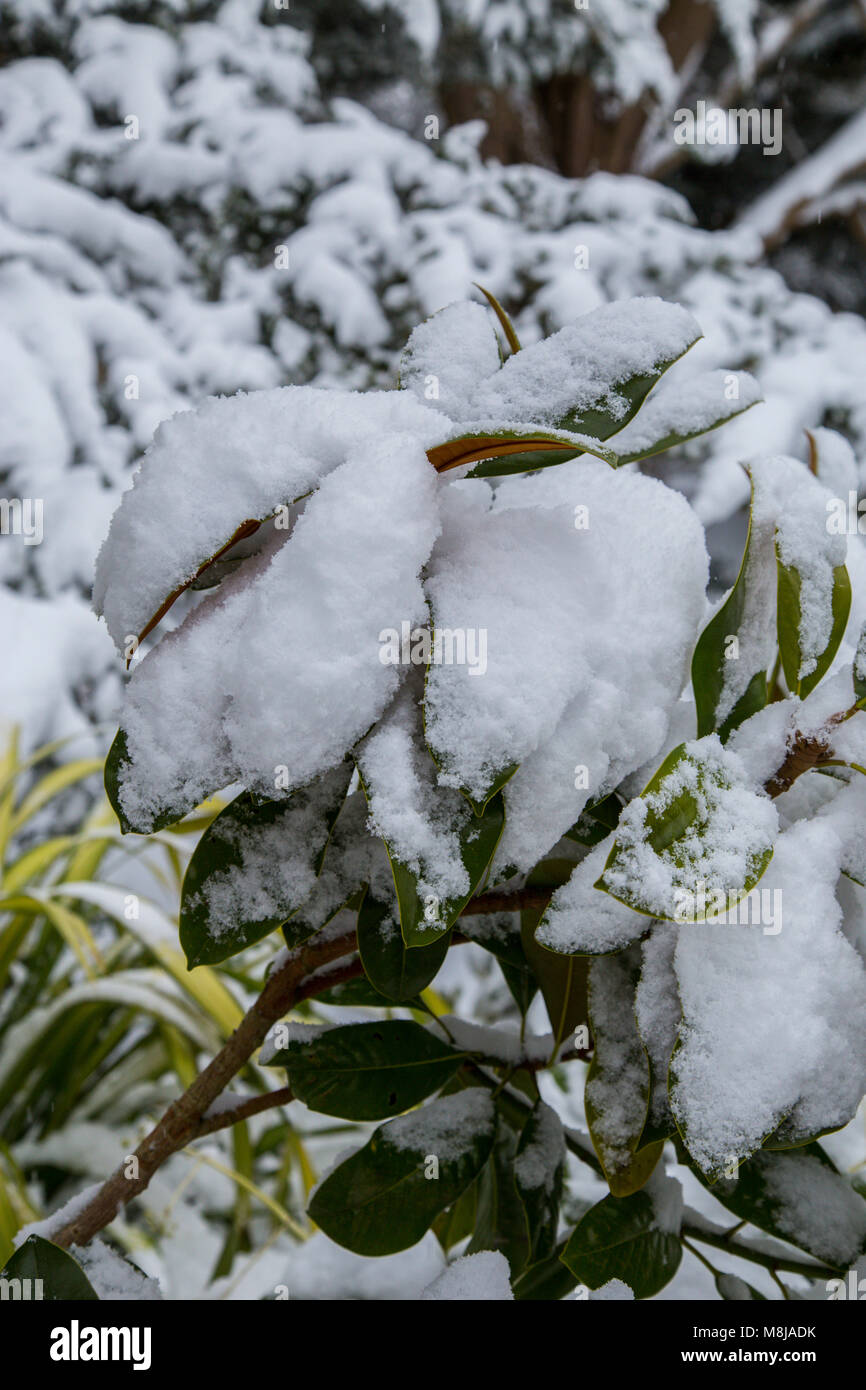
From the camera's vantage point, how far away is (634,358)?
280 mm

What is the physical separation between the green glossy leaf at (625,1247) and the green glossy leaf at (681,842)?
0.45 feet

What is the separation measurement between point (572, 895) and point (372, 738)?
7 cm

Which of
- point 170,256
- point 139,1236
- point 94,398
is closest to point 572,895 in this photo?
point 139,1236

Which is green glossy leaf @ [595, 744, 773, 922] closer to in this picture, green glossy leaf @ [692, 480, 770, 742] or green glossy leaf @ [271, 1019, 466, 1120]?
green glossy leaf @ [692, 480, 770, 742]

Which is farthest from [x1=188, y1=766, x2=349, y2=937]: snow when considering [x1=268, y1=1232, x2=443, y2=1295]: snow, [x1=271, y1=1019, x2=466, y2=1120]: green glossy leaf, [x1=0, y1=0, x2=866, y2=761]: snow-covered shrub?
[x1=0, y1=0, x2=866, y2=761]: snow-covered shrub

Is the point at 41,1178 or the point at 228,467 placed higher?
the point at 228,467

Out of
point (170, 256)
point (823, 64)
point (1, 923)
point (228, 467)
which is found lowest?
point (1, 923)

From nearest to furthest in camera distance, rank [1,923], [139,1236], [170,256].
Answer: [139,1236] → [1,923] → [170,256]

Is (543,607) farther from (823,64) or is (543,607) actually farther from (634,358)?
(823,64)

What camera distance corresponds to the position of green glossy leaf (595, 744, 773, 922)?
0.25m

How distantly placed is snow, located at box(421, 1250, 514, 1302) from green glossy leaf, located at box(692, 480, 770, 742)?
0.60 feet

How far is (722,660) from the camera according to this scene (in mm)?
323

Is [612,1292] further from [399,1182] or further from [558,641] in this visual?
[558,641]

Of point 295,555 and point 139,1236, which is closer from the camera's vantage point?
point 295,555
